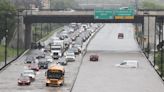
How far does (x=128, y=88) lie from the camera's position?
65812 mm

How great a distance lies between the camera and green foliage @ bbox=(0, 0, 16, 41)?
112 m

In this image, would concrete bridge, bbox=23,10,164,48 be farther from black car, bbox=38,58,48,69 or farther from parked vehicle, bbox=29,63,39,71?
parked vehicle, bbox=29,63,39,71

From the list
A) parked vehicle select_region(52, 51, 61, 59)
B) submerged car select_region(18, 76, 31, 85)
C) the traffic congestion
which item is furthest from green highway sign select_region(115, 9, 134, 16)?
submerged car select_region(18, 76, 31, 85)

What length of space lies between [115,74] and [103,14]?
40.1 m

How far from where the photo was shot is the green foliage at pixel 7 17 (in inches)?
4407

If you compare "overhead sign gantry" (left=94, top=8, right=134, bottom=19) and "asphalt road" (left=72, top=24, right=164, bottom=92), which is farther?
"overhead sign gantry" (left=94, top=8, right=134, bottom=19)

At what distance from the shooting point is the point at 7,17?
113125 mm

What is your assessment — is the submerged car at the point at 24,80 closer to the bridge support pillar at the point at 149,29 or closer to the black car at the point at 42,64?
the black car at the point at 42,64

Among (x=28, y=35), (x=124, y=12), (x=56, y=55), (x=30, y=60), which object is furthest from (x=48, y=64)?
(x=28, y=35)

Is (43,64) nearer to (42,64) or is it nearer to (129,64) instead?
(42,64)

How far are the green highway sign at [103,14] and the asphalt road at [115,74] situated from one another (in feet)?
16.0

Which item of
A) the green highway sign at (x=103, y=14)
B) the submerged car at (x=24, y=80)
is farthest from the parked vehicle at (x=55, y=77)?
the green highway sign at (x=103, y=14)

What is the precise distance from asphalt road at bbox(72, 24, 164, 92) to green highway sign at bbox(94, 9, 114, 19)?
4864mm

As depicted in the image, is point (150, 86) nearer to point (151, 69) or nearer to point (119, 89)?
point (119, 89)
